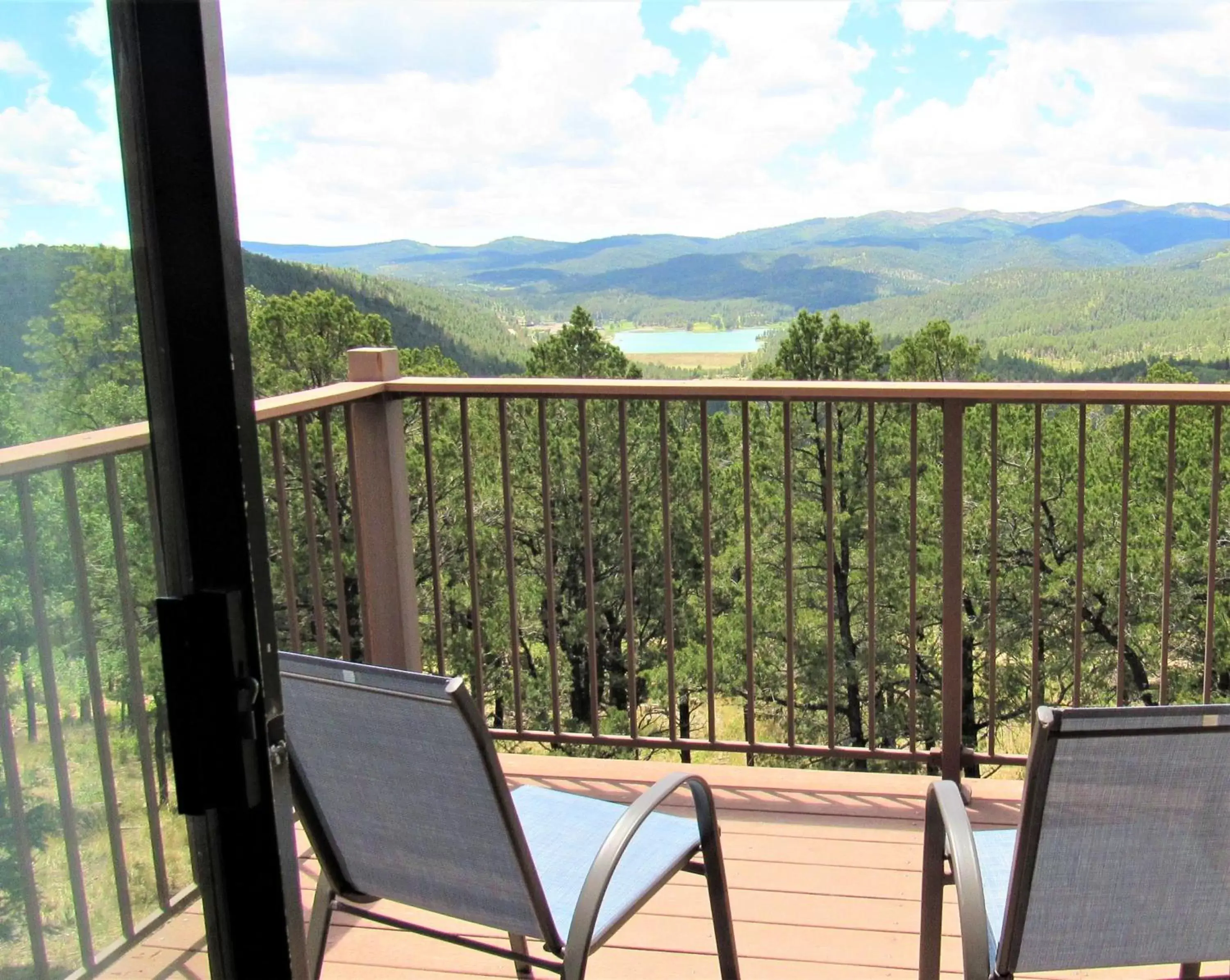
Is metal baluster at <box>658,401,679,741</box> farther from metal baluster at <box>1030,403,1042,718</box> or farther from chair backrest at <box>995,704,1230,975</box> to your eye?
Result: chair backrest at <box>995,704,1230,975</box>

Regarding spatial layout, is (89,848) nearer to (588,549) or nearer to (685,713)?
(588,549)

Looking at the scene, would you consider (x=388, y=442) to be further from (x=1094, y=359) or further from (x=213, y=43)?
(x=1094, y=359)

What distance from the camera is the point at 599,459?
19297mm

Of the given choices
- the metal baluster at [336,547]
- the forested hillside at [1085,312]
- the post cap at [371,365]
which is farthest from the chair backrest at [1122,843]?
the forested hillside at [1085,312]

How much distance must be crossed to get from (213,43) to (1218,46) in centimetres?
2732

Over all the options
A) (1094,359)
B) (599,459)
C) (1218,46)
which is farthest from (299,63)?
(1218,46)

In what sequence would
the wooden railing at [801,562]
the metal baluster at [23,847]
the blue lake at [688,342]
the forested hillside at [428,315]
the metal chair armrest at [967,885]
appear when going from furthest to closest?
the forested hillside at [428,315], the wooden railing at [801,562], the blue lake at [688,342], the metal chair armrest at [967,885], the metal baluster at [23,847]

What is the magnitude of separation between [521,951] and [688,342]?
47.3 ft

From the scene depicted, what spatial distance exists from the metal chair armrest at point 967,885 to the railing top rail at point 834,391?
4.61ft

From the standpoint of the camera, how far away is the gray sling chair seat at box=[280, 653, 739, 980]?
170cm

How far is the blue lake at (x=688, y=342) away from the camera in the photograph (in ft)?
48.9

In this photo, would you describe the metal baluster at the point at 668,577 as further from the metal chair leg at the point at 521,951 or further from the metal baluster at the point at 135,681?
the metal baluster at the point at 135,681

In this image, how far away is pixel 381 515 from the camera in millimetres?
3549

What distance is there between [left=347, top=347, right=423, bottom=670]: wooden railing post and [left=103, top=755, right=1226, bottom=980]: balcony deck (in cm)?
75
